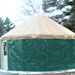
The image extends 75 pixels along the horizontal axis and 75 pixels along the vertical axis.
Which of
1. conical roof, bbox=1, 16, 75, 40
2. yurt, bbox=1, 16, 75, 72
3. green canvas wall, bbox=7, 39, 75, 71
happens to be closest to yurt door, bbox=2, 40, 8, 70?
yurt, bbox=1, 16, 75, 72

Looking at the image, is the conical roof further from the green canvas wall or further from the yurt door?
the yurt door

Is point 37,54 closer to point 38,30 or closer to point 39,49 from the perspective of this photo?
point 39,49

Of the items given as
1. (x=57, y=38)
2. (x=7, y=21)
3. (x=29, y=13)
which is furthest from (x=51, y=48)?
(x=7, y=21)

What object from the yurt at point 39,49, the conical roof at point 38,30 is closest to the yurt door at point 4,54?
the yurt at point 39,49

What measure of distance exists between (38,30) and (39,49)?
908 mm

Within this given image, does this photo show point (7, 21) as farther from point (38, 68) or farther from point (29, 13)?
point (38, 68)

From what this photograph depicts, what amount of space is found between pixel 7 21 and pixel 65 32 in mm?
27346

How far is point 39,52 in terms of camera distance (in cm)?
973

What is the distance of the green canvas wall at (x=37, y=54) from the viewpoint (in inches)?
382

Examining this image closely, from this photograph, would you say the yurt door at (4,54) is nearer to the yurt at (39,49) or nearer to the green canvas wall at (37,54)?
the yurt at (39,49)

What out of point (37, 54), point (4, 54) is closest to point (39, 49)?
point (37, 54)

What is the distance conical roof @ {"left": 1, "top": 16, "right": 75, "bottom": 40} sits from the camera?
9773 mm

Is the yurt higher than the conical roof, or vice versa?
the conical roof

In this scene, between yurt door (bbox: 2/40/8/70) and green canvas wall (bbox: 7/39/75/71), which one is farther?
yurt door (bbox: 2/40/8/70)
